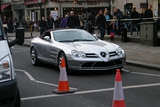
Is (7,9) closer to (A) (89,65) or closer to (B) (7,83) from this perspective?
(A) (89,65)

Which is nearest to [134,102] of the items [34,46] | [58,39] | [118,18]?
[58,39]

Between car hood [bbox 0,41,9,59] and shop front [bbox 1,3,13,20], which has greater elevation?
shop front [bbox 1,3,13,20]

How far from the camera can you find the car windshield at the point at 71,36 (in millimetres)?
11086

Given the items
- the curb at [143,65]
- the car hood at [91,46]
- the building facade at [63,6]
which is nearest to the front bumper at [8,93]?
the car hood at [91,46]

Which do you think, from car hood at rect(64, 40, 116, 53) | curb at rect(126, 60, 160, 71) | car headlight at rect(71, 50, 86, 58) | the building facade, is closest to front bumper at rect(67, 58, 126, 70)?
car headlight at rect(71, 50, 86, 58)

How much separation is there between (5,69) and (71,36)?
6.18 m

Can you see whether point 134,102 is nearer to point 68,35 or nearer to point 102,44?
point 102,44

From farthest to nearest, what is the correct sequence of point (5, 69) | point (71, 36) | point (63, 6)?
point (63, 6) → point (71, 36) → point (5, 69)

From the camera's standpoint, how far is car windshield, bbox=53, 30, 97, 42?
11.1 metres

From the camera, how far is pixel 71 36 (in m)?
11.2

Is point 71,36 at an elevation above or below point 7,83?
above

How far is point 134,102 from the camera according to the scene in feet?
22.0

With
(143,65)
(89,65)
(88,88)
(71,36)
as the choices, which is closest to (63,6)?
(71,36)

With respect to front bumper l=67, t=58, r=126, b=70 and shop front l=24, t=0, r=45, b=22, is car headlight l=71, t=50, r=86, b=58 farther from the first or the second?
shop front l=24, t=0, r=45, b=22
